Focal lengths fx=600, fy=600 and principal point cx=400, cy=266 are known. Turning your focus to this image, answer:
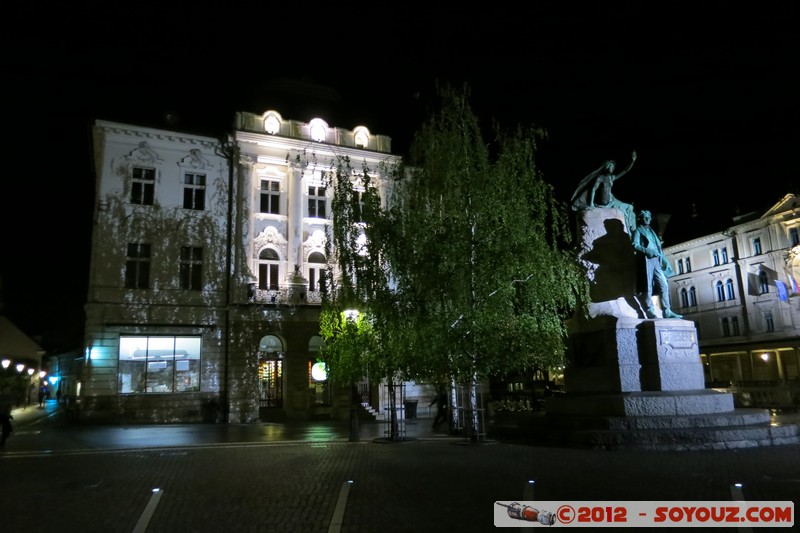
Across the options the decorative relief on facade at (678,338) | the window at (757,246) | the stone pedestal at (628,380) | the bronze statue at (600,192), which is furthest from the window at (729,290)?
the decorative relief on facade at (678,338)

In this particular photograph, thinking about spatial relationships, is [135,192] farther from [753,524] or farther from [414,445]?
[753,524]

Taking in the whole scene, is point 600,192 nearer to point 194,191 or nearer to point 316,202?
point 316,202

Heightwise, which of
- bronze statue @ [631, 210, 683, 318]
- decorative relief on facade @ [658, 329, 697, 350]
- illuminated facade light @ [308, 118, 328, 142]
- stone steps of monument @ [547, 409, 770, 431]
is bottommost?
stone steps of monument @ [547, 409, 770, 431]

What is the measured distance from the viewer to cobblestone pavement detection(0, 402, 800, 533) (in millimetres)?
6898

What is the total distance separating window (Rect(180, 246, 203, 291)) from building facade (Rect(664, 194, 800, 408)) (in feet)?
114

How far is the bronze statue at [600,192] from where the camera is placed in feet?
45.7

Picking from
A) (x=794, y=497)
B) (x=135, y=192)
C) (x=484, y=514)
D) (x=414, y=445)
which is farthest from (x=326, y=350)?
(x=135, y=192)

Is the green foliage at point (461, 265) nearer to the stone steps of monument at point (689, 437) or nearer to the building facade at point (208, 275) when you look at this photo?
the stone steps of monument at point (689, 437)

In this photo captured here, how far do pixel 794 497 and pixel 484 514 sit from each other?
3.71 meters

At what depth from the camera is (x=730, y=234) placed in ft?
165

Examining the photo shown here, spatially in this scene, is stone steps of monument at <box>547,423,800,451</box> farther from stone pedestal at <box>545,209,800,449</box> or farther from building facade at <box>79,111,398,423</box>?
building facade at <box>79,111,398,423</box>

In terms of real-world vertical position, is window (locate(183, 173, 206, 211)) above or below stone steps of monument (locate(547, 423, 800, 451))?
above

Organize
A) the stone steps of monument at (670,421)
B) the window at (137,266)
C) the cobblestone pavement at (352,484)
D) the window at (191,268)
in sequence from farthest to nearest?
the window at (191,268), the window at (137,266), the stone steps of monument at (670,421), the cobblestone pavement at (352,484)

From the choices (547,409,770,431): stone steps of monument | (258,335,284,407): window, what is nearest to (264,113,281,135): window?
(258,335,284,407): window
